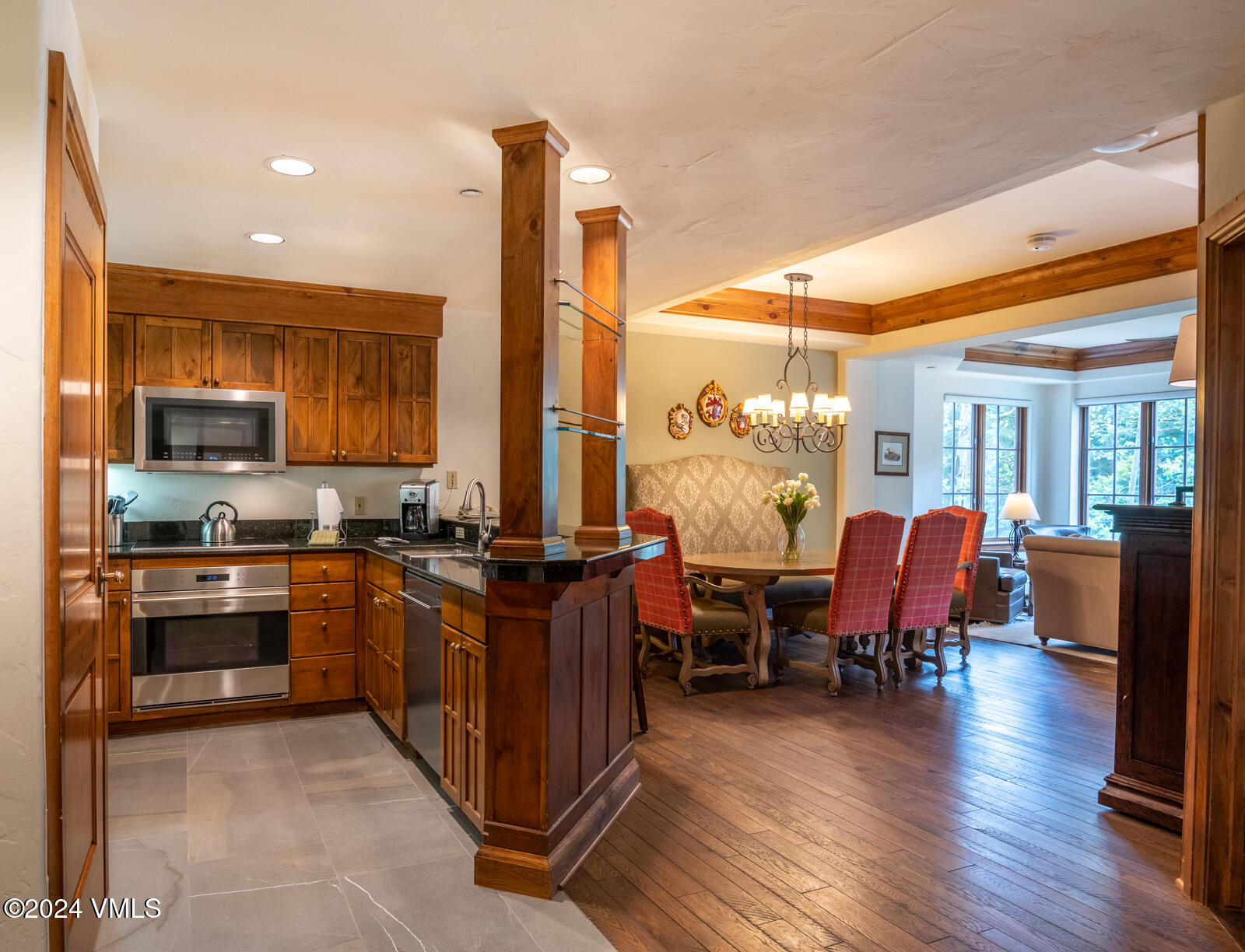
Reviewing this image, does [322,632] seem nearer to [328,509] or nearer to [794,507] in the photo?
[328,509]

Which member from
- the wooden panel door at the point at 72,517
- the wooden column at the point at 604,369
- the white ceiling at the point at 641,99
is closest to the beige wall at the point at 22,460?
the wooden panel door at the point at 72,517

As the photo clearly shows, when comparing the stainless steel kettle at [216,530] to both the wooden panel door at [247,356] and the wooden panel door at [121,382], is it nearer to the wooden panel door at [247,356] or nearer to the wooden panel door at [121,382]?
the wooden panel door at [121,382]

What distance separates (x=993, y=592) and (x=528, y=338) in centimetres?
550

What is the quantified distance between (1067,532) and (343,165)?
837 cm

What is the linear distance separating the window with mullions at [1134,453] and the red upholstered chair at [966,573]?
14.1 feet

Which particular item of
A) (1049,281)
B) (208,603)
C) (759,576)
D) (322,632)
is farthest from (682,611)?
(1049,281)

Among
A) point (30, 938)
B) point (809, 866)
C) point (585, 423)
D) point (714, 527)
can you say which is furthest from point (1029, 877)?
point (714, 527)

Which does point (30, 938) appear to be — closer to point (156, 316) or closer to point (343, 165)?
point (343, 165)

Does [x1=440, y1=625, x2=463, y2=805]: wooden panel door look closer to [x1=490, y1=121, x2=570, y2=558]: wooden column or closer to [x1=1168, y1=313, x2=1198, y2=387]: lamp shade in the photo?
[x1=490, y1=121, x2=570, y2=558]: wooden column

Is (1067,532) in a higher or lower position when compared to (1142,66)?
lower

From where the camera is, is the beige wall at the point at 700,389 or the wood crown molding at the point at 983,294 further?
the beige wall at the point at 700,389

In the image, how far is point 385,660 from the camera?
12.9ft

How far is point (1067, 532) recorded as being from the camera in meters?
8.82

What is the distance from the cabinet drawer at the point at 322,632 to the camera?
14.1 ft
